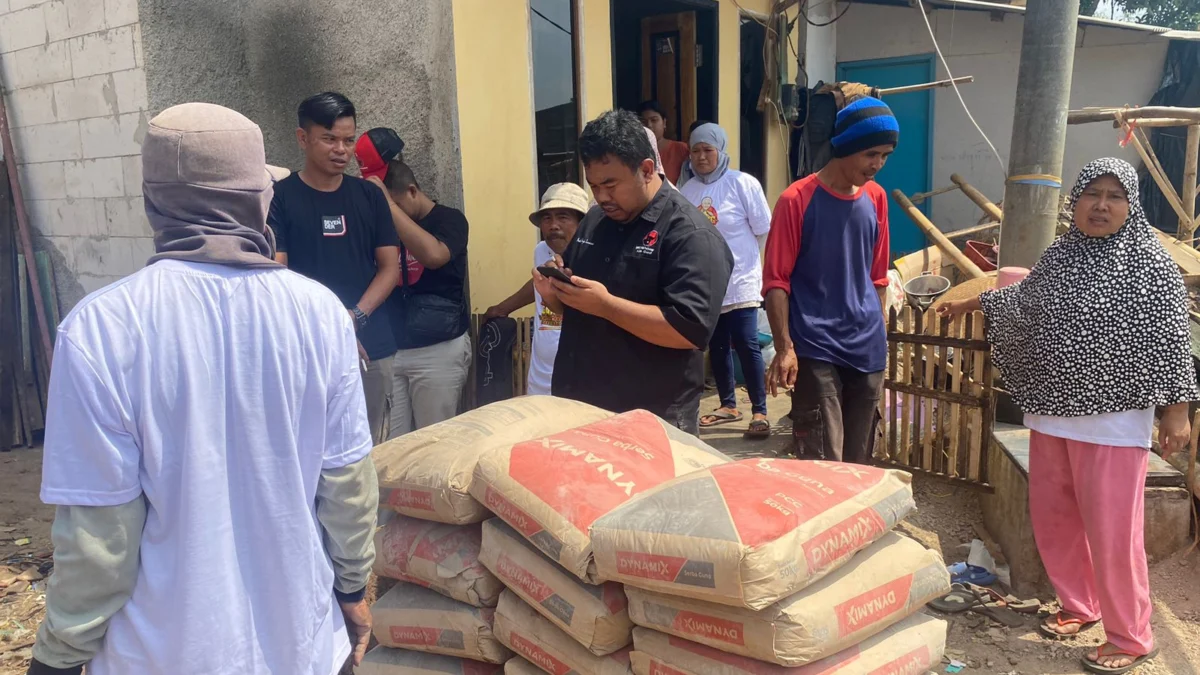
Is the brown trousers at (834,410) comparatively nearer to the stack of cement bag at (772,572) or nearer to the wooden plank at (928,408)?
the wooden plank at (928,408)

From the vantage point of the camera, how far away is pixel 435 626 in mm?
2496

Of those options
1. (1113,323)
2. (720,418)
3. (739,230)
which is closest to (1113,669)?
(1113,323)

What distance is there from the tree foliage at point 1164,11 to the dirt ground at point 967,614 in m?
16.5

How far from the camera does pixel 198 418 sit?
1.46 metres

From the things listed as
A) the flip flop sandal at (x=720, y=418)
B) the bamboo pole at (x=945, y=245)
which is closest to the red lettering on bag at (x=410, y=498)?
the flip flop sandal at (x=720, y=418)

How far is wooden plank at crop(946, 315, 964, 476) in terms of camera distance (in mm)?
4398

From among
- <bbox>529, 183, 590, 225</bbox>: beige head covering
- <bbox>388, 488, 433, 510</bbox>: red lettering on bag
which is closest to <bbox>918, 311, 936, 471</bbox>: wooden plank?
<bbox>529, 183, 590, 225</bbox>: beige head covering

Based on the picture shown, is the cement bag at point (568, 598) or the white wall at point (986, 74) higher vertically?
the white wall at point (986, 74)

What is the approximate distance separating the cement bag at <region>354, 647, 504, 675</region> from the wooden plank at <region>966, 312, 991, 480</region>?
9.64ft

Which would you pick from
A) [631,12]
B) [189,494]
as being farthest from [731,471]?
[631,12]

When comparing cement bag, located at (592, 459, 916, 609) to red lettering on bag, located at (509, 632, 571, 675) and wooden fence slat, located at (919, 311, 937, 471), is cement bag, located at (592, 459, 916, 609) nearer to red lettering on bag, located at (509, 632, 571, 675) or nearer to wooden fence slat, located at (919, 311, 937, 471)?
red lettering on bag, located at (509, 632, 571, 675)

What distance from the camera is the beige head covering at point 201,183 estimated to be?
4.80ft

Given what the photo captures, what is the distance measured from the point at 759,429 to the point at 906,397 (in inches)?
39.4

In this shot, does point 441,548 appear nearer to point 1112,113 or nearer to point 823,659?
point 823,659
